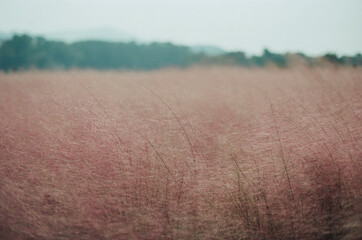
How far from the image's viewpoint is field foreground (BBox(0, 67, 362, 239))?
1291 mm

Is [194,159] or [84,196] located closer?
[84,196]

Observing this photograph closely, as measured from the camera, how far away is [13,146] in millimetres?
1799

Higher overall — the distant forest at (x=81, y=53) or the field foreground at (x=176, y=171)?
the distant forest at (x=81, y=53)

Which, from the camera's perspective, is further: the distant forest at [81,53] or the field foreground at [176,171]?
the distant forest at [81,53]

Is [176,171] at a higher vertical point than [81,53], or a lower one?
lower

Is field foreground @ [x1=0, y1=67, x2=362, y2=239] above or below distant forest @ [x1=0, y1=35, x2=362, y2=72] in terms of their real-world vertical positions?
below

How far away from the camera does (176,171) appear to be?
165 centimetres

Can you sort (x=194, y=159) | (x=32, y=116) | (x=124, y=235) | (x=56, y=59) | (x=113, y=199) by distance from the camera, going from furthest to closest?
1. (x=56, y=59)
2. (x=32, y=116)
3. (x=194, y=159)
4. (x=113, y=199)
5. (x=124, y=235)

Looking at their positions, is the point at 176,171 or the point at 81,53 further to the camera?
the point at 81,53

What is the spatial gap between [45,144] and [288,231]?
5.67 ft

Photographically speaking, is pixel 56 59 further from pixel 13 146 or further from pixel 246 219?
pixel 246 219

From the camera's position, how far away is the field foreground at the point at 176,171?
4.24 feet

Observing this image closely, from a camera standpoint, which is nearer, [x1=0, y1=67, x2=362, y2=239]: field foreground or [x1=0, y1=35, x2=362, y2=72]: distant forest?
[x1=0, y1=67, x2=362, y2=239]: field foreground

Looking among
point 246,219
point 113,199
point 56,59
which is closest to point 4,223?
point 113,199
